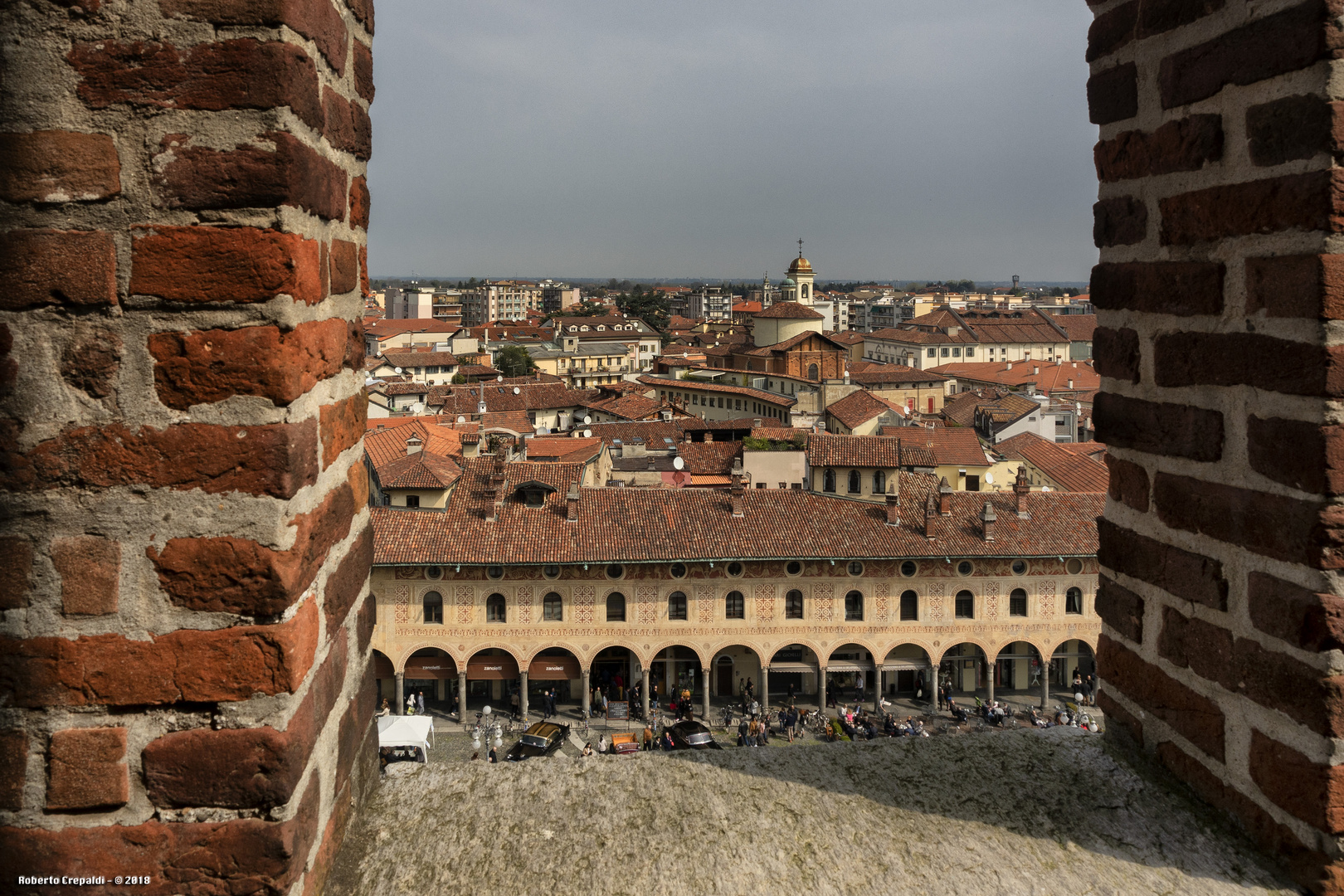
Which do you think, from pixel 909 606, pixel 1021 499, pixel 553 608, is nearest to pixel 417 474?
pixel 553 608

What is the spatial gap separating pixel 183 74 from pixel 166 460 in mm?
625

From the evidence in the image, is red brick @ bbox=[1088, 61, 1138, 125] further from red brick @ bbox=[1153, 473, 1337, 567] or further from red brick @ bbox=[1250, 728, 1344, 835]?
red brick @ bbox=[1250, 728, 1344, 835]

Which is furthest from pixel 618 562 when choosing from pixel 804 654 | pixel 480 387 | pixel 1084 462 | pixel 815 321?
pixel 815 321

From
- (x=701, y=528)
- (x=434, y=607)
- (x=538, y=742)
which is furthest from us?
(x=701, y=528)

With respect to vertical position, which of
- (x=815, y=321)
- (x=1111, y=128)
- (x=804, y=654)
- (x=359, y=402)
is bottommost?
(x=804, y=654)

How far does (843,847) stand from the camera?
7.89 feet

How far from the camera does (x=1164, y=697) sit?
8.65ft

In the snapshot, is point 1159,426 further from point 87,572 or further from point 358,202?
point 87,572

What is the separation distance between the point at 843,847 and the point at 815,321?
251ft

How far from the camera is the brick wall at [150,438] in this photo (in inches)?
67.4

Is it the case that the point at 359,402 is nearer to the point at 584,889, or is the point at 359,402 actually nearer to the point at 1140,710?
the point at 584,889

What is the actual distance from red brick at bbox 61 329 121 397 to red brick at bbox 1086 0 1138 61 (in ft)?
8.00

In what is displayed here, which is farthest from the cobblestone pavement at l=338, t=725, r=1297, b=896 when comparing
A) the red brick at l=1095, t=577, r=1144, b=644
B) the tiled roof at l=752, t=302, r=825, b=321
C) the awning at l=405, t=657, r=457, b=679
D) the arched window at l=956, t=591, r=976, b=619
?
the tiled roof at l=752, t=302, r=825, b=321

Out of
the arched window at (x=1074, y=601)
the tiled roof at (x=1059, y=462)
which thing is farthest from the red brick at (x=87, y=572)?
the tiled roof at (x=1059, y=462)
